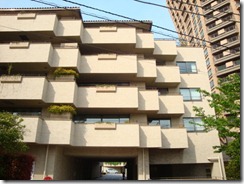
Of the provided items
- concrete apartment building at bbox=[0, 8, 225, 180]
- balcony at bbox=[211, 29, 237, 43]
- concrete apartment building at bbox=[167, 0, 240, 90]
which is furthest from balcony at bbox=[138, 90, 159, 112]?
balcony at bbox=[211, 29, 237, 43]

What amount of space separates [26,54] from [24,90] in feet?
9.08

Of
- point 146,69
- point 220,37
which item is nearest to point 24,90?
point 146,69

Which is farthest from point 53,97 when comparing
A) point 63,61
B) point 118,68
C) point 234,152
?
point 234,152

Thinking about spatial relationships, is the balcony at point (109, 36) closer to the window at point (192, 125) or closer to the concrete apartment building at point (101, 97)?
the concrete apartment building at point (101, 97)

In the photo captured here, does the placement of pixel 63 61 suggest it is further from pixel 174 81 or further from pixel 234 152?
pixel 234 152

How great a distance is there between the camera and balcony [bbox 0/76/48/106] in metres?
12.7

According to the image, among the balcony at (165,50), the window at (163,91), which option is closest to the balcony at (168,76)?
the window at (163,91)

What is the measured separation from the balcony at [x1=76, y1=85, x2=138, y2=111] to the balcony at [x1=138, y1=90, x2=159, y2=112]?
2.33 ft

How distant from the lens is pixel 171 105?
1544 centimetres

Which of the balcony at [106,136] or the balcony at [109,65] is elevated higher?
the balcony at [109,65]

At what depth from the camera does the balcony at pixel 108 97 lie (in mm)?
13945

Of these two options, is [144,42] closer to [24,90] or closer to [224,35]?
[24,90]

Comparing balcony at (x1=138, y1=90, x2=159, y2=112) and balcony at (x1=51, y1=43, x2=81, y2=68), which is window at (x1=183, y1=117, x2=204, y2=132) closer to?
balcony at (x1=138, y1=90, x2=159, y2=112)

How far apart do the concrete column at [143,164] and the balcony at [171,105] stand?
323 cm
